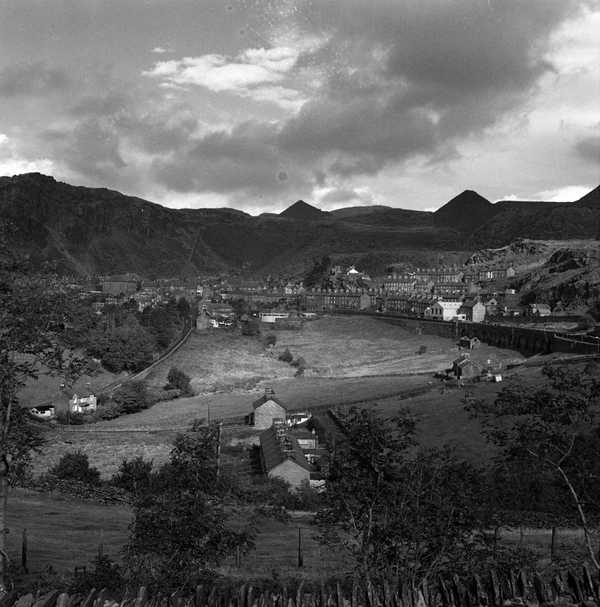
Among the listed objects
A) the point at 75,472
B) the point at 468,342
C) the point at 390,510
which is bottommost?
the point at 468,342

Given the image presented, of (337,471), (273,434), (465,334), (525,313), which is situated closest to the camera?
Result: (337,471)

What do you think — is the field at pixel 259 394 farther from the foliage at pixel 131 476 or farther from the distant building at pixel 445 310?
the distant building at pixel 445 310

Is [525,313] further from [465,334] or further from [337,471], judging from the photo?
[337,471]

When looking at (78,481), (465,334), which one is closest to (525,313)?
(465,334)

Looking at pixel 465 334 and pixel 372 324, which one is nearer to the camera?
pixel 465 334

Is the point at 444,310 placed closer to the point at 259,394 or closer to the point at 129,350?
the point at 129,350

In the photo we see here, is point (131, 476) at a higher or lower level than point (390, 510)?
lower

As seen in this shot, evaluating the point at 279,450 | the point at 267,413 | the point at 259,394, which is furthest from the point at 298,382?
the point at 279,450

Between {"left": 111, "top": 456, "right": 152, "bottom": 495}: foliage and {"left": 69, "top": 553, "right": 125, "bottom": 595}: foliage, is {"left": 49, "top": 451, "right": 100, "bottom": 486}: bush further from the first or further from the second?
{"left": 69, "top": 553, "right": 125, "bottom": 595}: foliage
